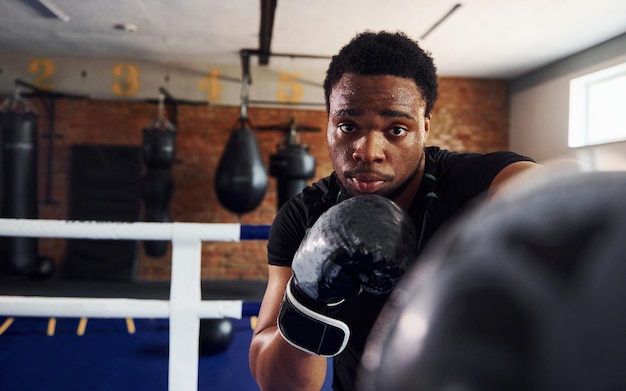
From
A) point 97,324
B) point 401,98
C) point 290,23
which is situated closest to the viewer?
point 401,98

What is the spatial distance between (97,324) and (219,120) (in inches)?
118

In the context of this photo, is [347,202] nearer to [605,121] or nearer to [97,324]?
[97,324]

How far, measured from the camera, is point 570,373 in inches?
12.2

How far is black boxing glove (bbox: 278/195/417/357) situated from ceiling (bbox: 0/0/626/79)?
3.30 m

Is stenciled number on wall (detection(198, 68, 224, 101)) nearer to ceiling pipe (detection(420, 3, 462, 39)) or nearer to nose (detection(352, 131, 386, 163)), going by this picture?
ceiling pipe (detection(420, 3, 462, 39))

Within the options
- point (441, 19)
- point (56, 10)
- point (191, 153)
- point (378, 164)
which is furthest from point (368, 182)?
point (191, 153)

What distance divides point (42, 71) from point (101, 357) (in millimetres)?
4253

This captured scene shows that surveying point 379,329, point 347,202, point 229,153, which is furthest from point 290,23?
point 379,329

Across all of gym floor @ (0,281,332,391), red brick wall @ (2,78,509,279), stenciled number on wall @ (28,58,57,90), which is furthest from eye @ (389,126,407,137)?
stenciled number on wall @ (28,58,57,90)

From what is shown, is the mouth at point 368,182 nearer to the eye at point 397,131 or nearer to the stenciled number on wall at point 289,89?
the eye at point 397,131

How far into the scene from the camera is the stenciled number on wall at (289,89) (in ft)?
18.6

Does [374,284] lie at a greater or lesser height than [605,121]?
lesser

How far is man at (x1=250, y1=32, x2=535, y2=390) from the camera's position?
39.3 inches

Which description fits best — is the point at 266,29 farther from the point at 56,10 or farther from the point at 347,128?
the point at 347,128
